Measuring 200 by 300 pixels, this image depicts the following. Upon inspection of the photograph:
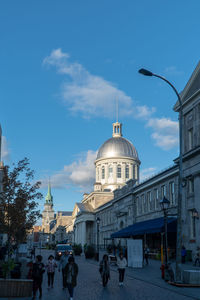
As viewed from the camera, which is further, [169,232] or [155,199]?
[155,199]

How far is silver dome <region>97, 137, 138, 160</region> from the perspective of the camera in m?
109

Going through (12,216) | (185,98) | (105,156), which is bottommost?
(12,216)

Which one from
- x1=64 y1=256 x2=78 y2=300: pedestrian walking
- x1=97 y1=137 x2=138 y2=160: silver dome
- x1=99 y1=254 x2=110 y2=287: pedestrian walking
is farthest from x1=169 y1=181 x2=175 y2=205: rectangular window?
x1=97 y1=137 x2=138 y2=160: silver dome

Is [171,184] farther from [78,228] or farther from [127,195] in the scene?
[78,228]

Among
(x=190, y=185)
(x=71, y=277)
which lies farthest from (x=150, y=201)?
(x=71, y=277)

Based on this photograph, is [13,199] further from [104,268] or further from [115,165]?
[115,165]

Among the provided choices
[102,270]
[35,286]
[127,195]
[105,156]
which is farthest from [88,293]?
[105,156]

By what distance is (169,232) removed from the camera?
3800cm

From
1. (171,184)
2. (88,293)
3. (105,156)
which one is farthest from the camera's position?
(105,156)

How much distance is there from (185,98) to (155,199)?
59.9 ft

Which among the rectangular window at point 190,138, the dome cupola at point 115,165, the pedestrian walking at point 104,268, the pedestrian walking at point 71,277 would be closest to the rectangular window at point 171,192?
the rectangular window at point 190,138

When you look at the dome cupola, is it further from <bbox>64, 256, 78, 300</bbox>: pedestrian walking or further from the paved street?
<bbox>64, 256, 78, 300</bbox>: pedestrian walking

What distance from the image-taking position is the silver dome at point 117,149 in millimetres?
109312

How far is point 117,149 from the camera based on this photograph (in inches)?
4326
